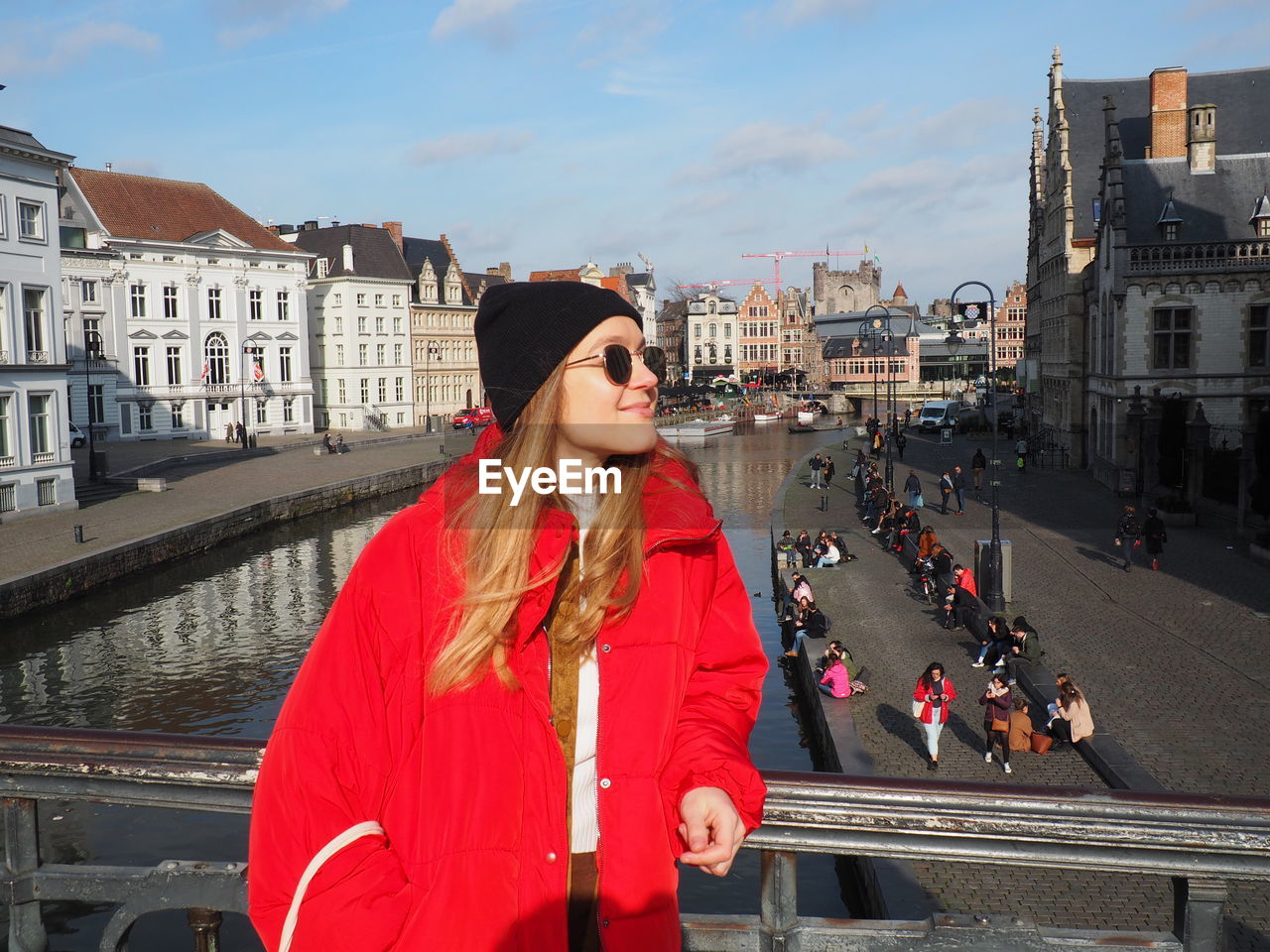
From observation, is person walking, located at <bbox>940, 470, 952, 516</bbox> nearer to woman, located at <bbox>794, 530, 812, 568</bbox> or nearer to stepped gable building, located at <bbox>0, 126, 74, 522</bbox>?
woman, located at <bbox>794, 530, 812, 568</bbox>

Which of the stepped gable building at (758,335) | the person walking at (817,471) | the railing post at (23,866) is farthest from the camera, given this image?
the stepped gable building at (758,335)

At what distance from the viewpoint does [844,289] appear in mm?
173000

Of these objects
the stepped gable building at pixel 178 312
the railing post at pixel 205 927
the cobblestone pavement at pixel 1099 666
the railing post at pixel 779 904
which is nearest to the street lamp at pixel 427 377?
the stepped gable building at pixel 178 312

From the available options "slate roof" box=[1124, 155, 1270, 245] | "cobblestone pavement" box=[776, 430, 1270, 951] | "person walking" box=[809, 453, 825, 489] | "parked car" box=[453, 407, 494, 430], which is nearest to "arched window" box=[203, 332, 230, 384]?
"parked car" box=[453, 407, 494, 430]

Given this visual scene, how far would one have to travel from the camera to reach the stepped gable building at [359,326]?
79.5m

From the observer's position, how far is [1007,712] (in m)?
13.0

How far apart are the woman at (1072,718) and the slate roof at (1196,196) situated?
1203 inches

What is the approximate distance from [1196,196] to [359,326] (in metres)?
56.0

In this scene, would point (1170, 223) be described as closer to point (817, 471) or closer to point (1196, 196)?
point (1196, 196)

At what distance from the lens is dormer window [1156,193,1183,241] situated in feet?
127

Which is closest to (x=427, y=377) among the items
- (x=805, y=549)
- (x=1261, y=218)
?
(x=1261, y=218)

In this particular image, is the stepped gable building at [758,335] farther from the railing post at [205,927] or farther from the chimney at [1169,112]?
the railing post at [205,927]

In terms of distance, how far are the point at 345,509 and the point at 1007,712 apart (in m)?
35.0

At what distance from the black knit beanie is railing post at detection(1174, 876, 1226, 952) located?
165 cm
